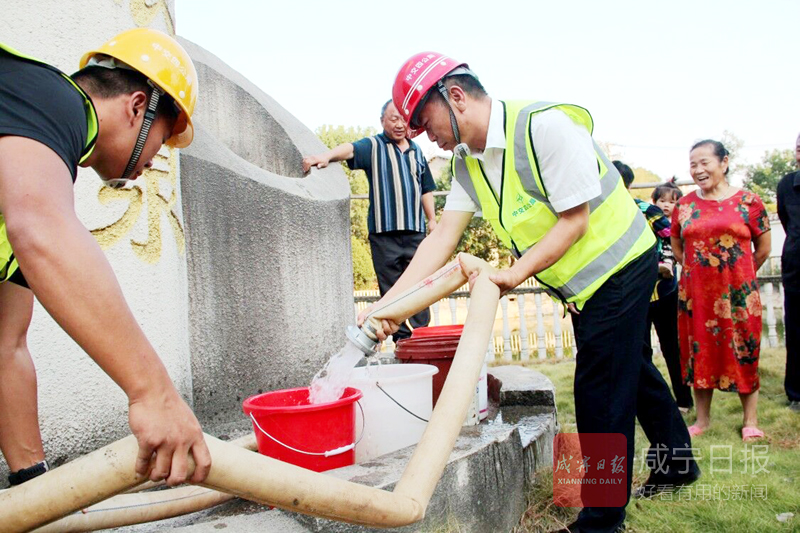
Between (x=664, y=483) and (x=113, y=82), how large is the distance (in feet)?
9.72

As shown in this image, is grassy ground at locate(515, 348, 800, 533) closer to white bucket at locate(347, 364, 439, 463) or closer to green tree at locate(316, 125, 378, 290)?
white bucket at locate(347, 364, 439, 463)

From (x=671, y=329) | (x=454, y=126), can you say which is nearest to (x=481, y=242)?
(x=671, y=329)

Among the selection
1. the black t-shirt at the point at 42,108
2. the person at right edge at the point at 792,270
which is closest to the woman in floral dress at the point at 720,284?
the person at right edge at the point at 792,270

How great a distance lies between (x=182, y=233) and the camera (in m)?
3.22

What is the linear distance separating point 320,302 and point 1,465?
1918 millimetres

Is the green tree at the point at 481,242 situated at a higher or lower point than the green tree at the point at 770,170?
lower

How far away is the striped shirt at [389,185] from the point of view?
4.95m

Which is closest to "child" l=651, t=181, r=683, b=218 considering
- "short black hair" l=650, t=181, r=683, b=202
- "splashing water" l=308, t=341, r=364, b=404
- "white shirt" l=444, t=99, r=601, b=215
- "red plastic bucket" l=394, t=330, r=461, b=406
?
"short black hair" l=650, t=181, r=683, b=202

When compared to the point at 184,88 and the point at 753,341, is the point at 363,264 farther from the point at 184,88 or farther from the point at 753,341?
the point at 184,88

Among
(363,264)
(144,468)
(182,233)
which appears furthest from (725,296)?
(363,264)

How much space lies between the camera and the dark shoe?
10.5ft

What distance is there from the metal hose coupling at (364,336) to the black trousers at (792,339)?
4.18 m

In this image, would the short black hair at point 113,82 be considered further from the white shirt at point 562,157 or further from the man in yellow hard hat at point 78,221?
the white shirt at point 562,157

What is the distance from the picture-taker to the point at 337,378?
109 inches
